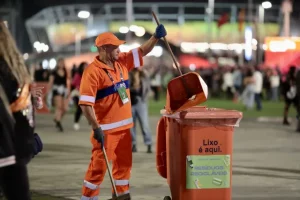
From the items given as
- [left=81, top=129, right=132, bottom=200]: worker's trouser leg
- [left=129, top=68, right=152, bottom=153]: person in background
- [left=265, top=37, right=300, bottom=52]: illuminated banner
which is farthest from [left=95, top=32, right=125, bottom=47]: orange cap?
[left=265, top=37, right=300, bottom=52]: illuminated banner

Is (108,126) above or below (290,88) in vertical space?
above

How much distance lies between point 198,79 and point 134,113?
254 inches

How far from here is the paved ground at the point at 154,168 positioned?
10.0 m

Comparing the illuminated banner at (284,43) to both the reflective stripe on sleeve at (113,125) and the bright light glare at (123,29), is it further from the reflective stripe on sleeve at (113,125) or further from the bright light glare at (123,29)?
the reflective stripe on sleeve at (113,125)

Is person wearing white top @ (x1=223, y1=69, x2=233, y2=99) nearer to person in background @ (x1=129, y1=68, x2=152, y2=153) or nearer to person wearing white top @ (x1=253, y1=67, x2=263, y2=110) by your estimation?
person wearing white top @ (x1=253, y1=67, x2=263, y2=110)

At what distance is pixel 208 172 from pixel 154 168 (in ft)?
13.8

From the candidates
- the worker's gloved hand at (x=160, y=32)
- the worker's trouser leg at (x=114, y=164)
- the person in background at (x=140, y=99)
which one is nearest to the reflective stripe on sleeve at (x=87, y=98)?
the worker's trouser leg at (x=114, y=164)

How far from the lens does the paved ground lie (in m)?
10.0

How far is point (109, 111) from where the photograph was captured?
8359mm

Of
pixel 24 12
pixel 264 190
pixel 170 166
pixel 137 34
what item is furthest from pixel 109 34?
pixel 24 12

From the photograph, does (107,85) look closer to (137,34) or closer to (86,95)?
(86,95)

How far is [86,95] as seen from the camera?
814 cm

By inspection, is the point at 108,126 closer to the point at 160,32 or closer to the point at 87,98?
the point at 87,98

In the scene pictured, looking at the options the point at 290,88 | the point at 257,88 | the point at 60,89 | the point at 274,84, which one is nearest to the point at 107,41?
the point at 60,89
